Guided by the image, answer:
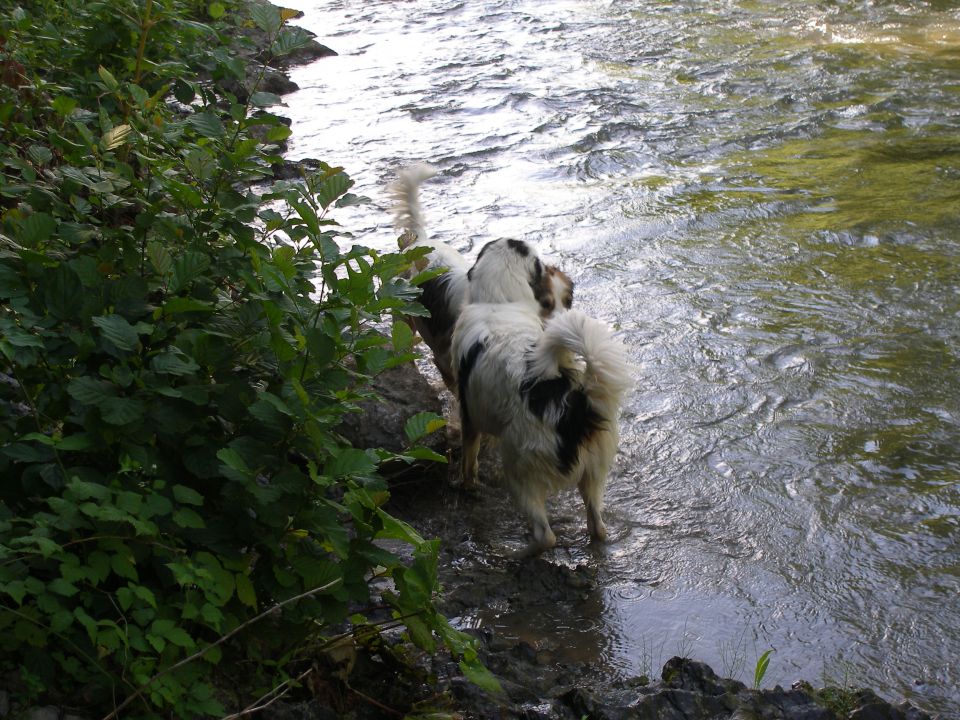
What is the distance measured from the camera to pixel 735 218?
839 centimetres

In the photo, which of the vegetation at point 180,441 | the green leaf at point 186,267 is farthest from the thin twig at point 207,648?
the green leaf at point 186,267

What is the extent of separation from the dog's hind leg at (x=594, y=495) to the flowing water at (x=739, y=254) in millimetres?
110

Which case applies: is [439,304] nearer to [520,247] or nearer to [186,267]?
[520,247]

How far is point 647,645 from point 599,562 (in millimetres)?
625

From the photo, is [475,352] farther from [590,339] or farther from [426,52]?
[426,52]

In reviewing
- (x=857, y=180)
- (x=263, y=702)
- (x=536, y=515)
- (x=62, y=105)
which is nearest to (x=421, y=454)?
(x=263, y=702)

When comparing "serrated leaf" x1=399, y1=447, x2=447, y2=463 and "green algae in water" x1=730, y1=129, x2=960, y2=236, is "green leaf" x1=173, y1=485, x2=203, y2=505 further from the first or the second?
"green algae in water" x1=730, y1=129, x2=960, y2=236

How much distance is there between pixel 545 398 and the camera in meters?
4.38

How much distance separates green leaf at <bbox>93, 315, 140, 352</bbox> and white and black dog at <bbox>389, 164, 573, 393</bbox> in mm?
2198

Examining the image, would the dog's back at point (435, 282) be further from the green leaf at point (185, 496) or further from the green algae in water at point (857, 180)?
the green algae in water at point (857, 180)

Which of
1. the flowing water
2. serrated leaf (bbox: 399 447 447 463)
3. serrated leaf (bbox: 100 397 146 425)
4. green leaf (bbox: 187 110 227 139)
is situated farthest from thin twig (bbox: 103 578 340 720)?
the flowing water

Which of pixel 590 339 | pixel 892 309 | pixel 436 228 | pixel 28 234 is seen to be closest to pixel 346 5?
pixel 436 228

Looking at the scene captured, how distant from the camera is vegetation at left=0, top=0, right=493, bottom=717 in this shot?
2.27 meters

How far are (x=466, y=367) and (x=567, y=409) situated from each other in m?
0.69
